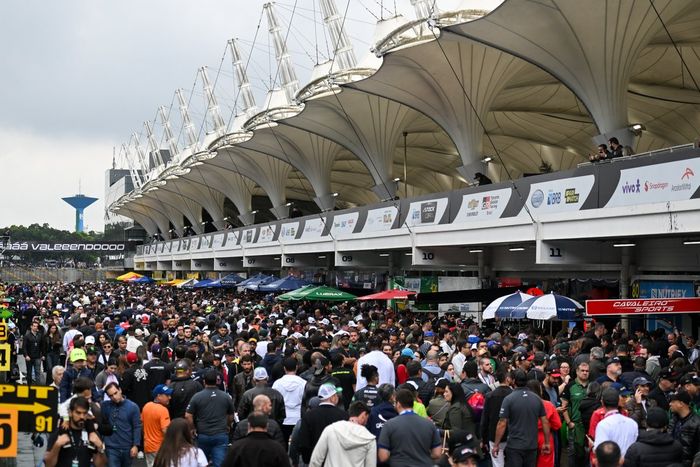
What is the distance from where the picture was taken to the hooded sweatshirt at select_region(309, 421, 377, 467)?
733 centimetres

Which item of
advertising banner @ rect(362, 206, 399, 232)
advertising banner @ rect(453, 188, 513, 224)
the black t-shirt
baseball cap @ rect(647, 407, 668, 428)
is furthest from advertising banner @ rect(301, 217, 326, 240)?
baseball cap @ rect(647, 407, 668, 428)

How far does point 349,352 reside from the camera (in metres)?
13.9

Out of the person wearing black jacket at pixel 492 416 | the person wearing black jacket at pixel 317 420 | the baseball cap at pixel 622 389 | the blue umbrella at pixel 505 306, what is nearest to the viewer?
the person wearing black jacket at pixel 317 420

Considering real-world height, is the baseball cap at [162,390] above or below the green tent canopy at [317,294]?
below

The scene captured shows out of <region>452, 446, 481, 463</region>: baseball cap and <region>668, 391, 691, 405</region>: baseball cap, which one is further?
<region>668, 391, 691, 405</region>: baseball cap

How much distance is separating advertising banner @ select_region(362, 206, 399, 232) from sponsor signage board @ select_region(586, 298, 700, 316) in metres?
14.7

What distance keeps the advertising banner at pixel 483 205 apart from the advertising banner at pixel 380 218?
16.3ft

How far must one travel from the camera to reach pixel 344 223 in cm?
3553

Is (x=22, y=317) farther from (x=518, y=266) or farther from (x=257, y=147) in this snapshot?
(x=257, y=147)

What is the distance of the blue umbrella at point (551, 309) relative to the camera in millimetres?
17547

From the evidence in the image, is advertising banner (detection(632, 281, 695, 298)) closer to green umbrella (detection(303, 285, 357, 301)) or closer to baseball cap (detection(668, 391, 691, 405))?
Answer: green umbrella (detection(303, 285, 357, 301))

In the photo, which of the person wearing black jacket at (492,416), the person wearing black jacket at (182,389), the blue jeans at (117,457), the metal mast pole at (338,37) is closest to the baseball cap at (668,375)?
the person wearing black jacket at (492,416)

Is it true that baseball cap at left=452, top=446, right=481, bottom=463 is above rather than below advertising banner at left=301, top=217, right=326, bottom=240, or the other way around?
below

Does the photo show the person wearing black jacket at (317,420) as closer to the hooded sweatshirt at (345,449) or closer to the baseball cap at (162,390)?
the hooded sweatshirt at (345,449)
